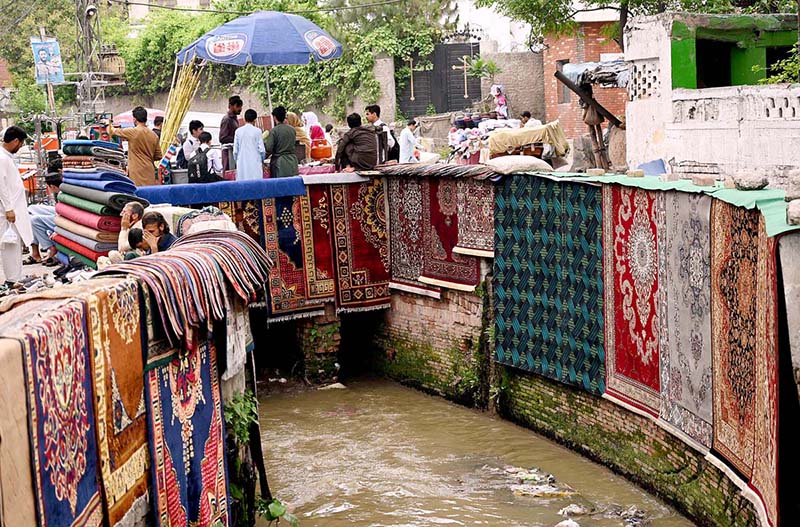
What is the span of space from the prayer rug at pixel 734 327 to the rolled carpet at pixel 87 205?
481 centimetres

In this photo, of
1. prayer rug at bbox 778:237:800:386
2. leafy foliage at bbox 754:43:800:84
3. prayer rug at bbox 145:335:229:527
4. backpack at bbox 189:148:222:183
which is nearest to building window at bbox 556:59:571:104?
leafy foliage at bbox 754:43:800:84

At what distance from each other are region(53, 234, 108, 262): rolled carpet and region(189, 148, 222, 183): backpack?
11.7ft

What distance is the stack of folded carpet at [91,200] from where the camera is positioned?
8.85 metres

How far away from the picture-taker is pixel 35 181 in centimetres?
2225

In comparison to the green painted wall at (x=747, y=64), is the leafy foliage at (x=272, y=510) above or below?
below

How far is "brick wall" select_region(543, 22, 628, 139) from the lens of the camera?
79.3ft

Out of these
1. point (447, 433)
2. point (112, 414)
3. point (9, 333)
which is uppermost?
point (9, 333)

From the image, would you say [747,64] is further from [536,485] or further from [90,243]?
[90,243]

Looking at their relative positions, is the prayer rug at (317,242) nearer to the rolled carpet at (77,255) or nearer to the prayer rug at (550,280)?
the prayer rug at (550,280)

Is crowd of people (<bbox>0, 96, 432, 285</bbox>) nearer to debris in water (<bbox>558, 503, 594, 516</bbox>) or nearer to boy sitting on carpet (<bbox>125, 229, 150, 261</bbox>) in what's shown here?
boy sitting on carpet (<bbox>125, 229, 150, 261</bbox>)

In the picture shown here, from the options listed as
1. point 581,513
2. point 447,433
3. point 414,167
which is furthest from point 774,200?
point 414,167

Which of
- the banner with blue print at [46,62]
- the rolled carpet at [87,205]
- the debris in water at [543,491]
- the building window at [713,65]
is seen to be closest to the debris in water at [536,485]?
the debris in water at [543,491]

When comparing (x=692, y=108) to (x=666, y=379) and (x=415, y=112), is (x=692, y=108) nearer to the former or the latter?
(x=666, y=379)

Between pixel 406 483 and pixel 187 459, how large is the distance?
3.90m
